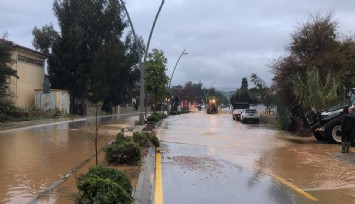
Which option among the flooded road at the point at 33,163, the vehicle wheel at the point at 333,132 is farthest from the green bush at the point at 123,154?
the vehicle wheel at the point at 333,132

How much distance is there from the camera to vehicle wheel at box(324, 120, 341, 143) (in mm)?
20375

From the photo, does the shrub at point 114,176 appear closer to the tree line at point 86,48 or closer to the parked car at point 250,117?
the parked car at point 250,117

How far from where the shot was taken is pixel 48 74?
53.2 meters

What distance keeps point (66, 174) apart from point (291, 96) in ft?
68.7

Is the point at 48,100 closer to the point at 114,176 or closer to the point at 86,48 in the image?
the point at 86,48

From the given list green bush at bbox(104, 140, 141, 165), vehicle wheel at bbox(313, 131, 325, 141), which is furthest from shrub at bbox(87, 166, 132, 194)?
vehicle wheel at bbox(313, 131, 325, 141)

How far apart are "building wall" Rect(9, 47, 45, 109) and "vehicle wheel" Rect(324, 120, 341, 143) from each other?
2738 cm

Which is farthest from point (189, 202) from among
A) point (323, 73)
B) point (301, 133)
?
point (323, 73)

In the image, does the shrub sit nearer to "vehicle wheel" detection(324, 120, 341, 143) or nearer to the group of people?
the group of people

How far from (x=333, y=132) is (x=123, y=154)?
12.4 metres

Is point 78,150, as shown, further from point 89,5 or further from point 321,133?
point 89,5

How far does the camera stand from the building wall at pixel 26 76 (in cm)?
4014

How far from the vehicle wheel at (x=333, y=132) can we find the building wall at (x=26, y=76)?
89.8ft

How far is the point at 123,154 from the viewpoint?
36.7ft
